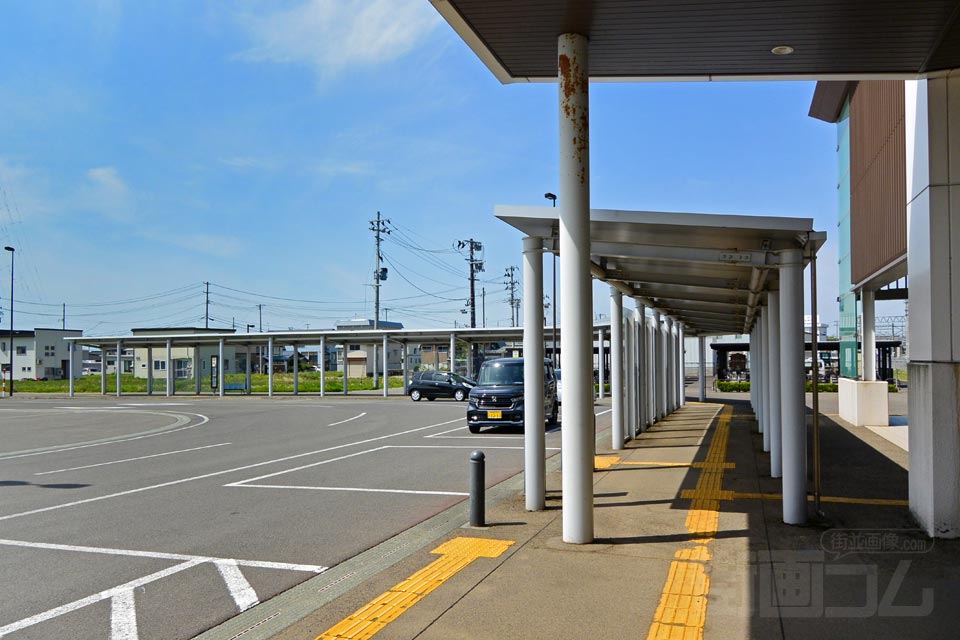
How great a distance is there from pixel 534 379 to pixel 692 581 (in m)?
3.22

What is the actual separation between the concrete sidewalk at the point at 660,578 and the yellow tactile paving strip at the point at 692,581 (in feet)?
0.06

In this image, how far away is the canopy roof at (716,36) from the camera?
6.40 meters

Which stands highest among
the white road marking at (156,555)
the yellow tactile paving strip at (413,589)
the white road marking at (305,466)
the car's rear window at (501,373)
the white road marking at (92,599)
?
the car's rear window at (501,373)

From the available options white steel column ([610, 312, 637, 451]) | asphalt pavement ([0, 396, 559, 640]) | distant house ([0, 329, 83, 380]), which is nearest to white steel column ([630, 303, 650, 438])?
white steel column ([610, 312, 637, 451])

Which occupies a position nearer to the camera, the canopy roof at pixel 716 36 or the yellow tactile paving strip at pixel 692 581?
the yellow tactile paving strip at pixel 692 581

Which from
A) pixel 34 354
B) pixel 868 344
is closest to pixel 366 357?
pixel 34 354

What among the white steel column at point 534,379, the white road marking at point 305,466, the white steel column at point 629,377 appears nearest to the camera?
the white steel column at point 534,379

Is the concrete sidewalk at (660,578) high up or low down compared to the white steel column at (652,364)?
down

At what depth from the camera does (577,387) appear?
23.2 feet

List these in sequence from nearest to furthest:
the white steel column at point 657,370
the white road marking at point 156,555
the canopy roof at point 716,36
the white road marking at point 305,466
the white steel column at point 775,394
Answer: the canopy roof at point 716,36 < the white road marking at point 156,555 < the white steel column at point 775,394 < the white road marking at point 305,466 < the white steel column at point 657,370

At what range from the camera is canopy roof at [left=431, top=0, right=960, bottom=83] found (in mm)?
6398

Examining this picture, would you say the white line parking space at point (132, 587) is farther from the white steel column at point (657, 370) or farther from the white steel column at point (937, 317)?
the white steel column at point (657, 370)

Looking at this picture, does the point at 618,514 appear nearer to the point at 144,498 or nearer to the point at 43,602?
the point at 43,602

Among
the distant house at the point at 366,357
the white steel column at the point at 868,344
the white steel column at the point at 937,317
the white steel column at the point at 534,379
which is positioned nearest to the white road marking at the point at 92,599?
the white steel column at the point at 534,379
